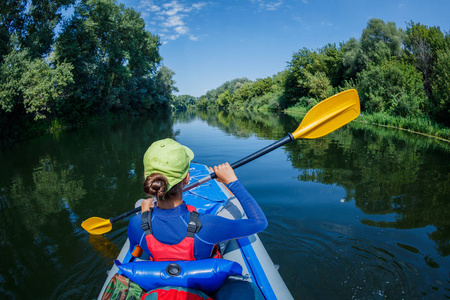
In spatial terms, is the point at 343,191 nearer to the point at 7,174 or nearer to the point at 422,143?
the point at 422,143

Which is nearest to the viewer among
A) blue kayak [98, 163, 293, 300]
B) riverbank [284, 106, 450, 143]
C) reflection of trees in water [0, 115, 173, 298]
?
blue kayak [98, 163, 293, 300]

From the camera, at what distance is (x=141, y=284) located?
1509 millimetres

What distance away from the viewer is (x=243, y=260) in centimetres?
215

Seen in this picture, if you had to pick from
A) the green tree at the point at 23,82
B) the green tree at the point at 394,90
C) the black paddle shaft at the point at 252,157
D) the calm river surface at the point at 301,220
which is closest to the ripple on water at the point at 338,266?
the calm river surface at the point at 301,220

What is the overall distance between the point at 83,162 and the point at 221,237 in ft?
24.0

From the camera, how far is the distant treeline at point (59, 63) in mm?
11516

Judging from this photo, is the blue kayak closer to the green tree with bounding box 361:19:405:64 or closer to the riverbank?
the riverbank

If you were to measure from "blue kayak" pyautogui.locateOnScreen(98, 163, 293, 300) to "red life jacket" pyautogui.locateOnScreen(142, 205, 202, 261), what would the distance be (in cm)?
32

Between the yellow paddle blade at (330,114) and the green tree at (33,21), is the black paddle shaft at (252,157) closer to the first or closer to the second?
the yellow paddle blade at (330,114)

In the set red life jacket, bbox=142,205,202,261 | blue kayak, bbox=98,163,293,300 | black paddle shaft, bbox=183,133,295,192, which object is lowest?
blue kayak, bbox=98,163,293,300

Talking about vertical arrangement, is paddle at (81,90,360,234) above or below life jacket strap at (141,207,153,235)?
above

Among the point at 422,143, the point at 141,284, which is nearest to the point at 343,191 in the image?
the point at 141,284

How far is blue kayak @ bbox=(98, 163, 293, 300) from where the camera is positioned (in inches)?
64.5

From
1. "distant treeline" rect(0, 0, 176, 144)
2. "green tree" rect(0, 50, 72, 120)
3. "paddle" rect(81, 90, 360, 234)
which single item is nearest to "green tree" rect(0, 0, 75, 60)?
"distant treeline" rect(0, 0, 176, 144)
